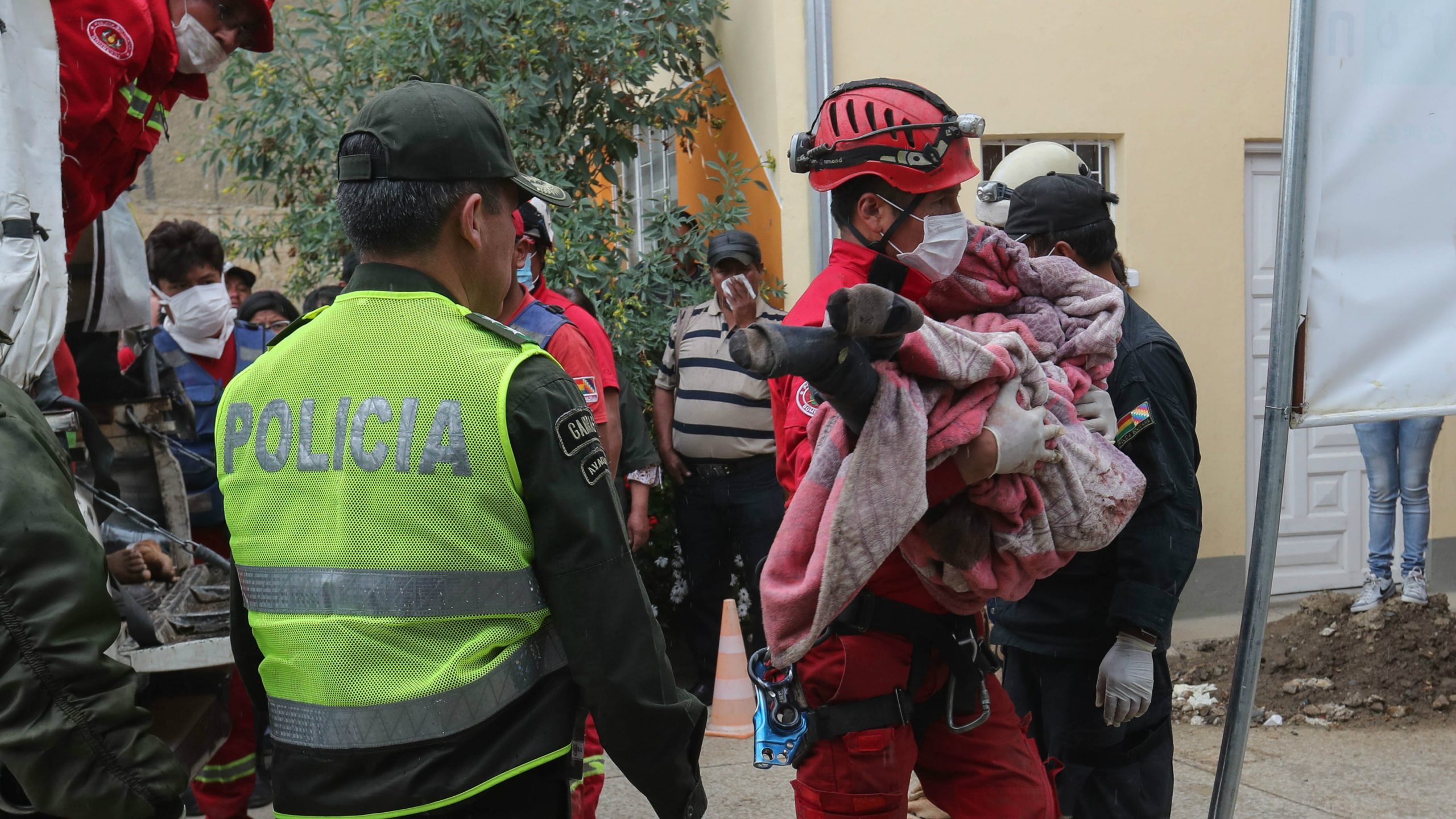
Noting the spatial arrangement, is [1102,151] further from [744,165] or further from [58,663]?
[58,663]

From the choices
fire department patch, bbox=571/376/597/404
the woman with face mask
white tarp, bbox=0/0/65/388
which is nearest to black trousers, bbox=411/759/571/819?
white tarp, bbox=0/0/65/388

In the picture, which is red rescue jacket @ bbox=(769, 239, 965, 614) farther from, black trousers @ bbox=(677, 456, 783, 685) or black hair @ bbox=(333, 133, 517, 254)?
black trousers @ bbox=(677, 456, 783, 685)

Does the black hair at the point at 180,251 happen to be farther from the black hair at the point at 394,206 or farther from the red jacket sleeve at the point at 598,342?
the black hair at the point at 394,206

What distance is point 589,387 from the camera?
4121 mm

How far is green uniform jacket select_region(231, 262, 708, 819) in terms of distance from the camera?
192 centimetres

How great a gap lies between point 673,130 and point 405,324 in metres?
6.71

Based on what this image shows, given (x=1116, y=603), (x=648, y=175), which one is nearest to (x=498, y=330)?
(x=1116, y=603)

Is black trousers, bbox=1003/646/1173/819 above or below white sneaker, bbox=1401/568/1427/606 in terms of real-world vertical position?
above

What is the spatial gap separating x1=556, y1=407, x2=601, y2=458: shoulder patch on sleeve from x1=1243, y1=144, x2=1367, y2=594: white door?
6738 mm

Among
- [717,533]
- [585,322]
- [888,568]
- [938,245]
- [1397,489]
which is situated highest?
[938,245]

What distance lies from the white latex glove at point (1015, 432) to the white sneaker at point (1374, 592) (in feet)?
18.8

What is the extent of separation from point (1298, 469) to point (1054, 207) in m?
5.42

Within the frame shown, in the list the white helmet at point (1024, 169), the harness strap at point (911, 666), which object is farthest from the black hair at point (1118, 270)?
the harness strap at point (911, 666)

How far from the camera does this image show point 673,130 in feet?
27.7
